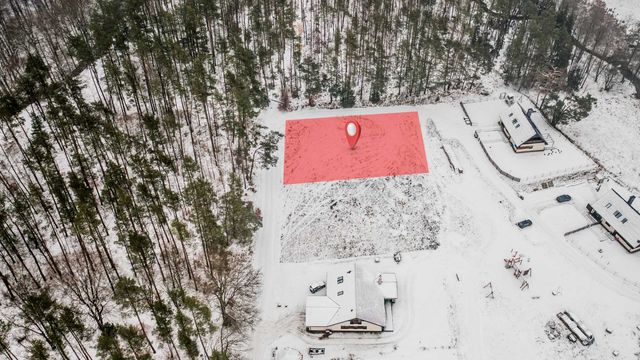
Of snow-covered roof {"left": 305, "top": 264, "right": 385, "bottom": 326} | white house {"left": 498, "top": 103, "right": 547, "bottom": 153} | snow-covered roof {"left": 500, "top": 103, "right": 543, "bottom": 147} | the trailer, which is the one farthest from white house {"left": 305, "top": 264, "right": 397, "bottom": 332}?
snow-covered roof {"left": 500, "top": 103, "right": 543, "bottom": 147}

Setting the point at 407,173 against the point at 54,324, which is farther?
the point at 407,173

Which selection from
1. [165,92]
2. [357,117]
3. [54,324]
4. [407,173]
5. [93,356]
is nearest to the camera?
[54,324]

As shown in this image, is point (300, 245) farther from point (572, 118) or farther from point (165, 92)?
point (572, 118)

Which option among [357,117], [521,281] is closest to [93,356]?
[521,281]

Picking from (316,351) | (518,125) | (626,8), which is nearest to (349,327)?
(316,351)

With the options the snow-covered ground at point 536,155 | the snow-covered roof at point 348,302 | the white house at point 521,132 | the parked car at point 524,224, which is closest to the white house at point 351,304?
the snow-covered roof at point 348,302

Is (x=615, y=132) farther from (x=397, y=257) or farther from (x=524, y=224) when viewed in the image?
(x=397, y=257)
